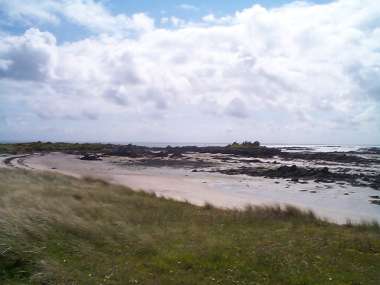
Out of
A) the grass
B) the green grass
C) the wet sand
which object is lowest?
the wet sand

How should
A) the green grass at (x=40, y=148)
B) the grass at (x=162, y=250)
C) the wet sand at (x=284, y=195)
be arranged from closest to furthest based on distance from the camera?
the grass at (x=162, y=250)
the wet sand at (x=284, y=195)
the green grass at (x=40, y=148)

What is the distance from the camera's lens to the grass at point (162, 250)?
7.91 meters

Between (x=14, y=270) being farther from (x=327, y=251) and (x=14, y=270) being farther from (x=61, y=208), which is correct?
(x=327, y=251)

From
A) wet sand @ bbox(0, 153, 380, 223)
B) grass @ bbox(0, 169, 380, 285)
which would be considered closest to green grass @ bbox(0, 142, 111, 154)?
wet sand @ bbox(0, 153, 380, 223)

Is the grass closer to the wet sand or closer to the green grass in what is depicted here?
the wet sand

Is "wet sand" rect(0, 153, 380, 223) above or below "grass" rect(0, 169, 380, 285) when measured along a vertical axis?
below

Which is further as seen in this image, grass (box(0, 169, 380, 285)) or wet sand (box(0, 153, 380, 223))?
wet sand (box(0, 153, 380, 223))

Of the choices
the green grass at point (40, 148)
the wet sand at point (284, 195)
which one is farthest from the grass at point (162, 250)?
the green grass at point (40, 148)

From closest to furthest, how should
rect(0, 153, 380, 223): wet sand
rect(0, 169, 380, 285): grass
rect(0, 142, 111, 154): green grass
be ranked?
rect(0, 169, 380, 285): grass < rect(0, 153, 380, 223): wet sand < rect(0, 142, 111, 154): green grass

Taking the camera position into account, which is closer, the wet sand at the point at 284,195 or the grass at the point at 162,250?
the grass at the point at 162,250

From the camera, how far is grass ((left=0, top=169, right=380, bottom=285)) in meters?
7.91

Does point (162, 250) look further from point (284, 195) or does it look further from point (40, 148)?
point (40, 148)

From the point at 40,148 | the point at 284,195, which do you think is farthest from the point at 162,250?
the point at 40,148

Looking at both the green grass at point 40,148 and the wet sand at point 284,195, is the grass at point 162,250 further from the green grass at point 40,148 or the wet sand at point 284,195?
the green grass at point 40,148
